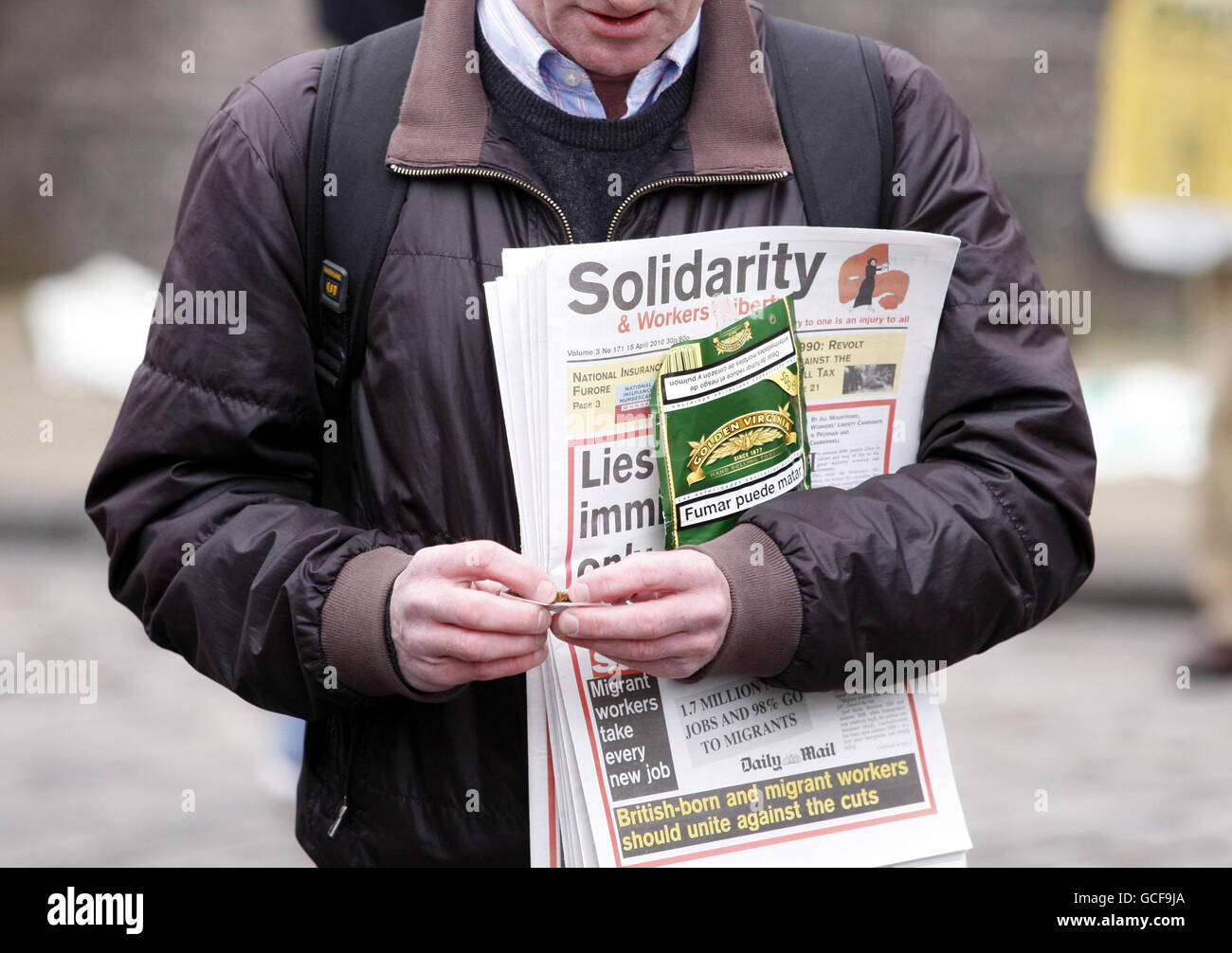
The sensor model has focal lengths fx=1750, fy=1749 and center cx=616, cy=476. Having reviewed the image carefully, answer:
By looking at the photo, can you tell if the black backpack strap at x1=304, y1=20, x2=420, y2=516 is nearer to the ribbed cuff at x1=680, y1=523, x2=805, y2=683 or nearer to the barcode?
the barcode

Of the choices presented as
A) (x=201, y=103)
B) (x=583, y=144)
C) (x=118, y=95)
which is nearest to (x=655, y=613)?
(x=583, y=144)

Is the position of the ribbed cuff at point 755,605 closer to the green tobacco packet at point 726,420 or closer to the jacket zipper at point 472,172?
the green tobacco packet at point 726,420

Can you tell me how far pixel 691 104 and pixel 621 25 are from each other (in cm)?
14

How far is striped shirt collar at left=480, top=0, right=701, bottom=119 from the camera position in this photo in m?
2.17

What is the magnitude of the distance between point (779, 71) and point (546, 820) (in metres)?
0.97

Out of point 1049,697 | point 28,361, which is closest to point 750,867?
point 1049,697

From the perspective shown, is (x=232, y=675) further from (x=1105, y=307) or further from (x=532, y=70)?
(x=1105, y=307)

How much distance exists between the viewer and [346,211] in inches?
83.0

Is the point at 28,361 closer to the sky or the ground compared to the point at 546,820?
closer to the ground

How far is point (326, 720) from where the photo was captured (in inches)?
88.7

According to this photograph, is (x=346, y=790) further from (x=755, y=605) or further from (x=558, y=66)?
(x=558, y=66)

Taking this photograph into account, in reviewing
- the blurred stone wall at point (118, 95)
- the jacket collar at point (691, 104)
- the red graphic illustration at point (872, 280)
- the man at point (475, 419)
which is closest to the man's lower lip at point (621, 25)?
the man at point (475, 419)

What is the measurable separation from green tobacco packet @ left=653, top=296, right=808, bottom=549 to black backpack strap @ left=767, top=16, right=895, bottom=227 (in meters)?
0.18

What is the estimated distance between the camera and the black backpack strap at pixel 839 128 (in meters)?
2.14
